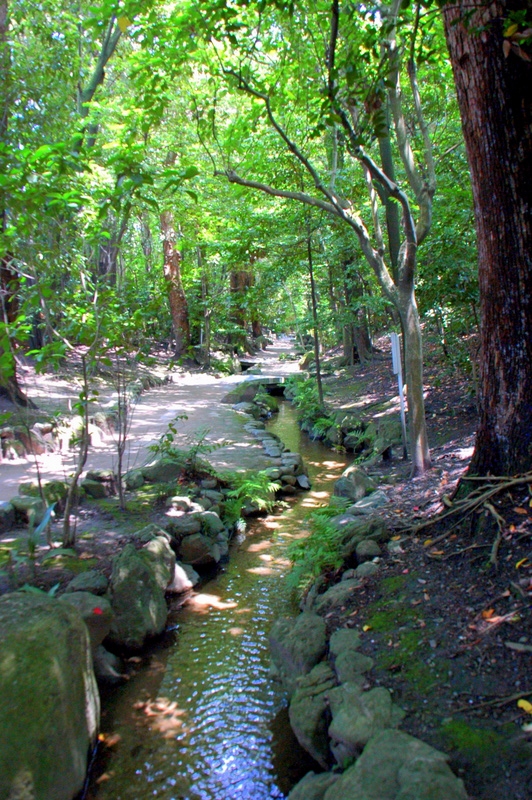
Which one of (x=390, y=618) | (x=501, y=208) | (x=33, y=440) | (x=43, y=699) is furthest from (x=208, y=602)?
(x=33, y=440)

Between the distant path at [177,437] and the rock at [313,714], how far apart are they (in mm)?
4541

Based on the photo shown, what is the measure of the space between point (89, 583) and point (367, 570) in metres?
2.31

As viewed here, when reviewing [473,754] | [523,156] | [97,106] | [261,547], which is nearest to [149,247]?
[97,106]

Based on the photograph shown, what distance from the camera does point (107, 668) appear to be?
4285 millimetres

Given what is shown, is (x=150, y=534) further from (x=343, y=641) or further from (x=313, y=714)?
(x=313, y=714)

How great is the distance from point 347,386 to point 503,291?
12.6 metres

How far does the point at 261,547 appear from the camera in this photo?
691 cm

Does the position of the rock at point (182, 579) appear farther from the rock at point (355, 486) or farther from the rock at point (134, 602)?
the rock at point (355, 486)

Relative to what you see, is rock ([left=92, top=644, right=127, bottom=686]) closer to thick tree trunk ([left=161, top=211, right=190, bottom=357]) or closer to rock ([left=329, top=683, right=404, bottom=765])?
rock ([left=329, top=683, right=404, bottom=765])

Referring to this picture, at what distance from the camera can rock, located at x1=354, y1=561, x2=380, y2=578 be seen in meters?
4.47

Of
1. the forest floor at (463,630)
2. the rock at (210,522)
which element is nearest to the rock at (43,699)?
the forest floor at (463,630)

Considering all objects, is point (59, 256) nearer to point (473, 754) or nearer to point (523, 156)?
point (523, 156)

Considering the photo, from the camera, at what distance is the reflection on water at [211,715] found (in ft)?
10.8

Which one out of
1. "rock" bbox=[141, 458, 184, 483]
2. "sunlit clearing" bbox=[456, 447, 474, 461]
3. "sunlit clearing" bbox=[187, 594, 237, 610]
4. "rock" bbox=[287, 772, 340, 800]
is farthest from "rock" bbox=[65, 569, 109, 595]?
"sunlit clearing" bbox=[456, 447, 474, 461]
